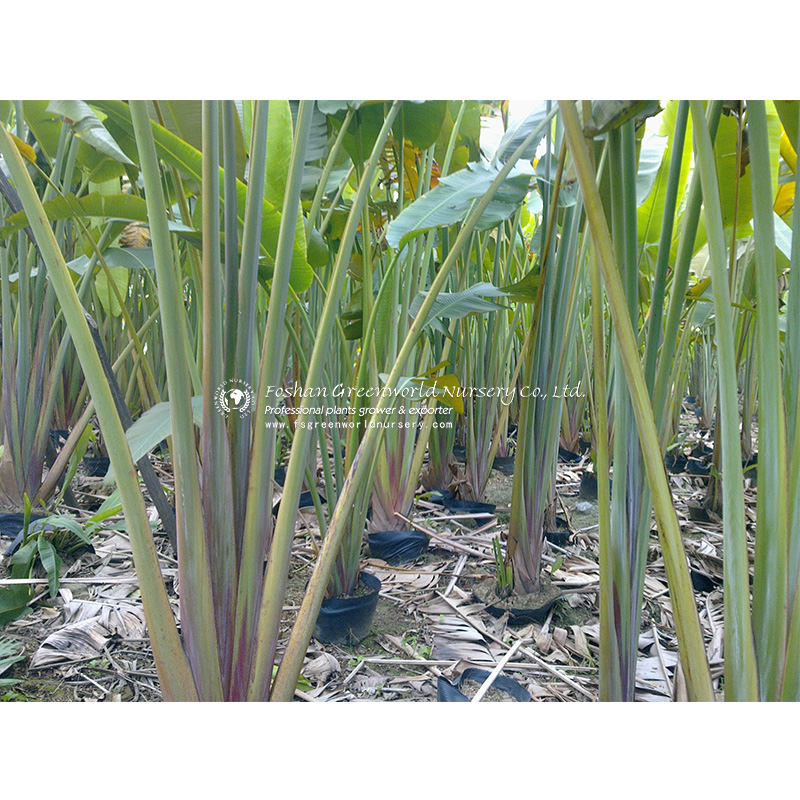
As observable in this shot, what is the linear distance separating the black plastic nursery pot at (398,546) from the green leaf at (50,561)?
1.62 feet

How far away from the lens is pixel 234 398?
53 centimetres

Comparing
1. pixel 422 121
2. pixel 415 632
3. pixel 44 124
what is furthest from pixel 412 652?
pixel 44 124

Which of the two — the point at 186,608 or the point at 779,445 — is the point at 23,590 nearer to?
the point at 186,608

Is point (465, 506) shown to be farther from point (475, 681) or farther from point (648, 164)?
point (648, 164)

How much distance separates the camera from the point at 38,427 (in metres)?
0.98

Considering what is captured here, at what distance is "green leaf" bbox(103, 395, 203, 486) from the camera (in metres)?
0.52

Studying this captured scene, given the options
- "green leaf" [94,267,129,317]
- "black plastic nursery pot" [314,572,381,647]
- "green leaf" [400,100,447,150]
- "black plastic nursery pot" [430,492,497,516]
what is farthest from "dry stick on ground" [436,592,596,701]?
"green leaf" [94,267,129,317]

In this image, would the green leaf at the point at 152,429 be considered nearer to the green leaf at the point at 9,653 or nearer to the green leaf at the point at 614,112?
the green leaf at the point at 9,653

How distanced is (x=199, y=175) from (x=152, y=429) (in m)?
0.27

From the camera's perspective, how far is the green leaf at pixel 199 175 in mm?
553

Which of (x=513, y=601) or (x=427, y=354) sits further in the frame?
(x=427, y=354)

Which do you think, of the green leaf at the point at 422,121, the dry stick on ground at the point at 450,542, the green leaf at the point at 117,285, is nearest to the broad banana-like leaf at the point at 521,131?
the green leaf at the point at 422,121
